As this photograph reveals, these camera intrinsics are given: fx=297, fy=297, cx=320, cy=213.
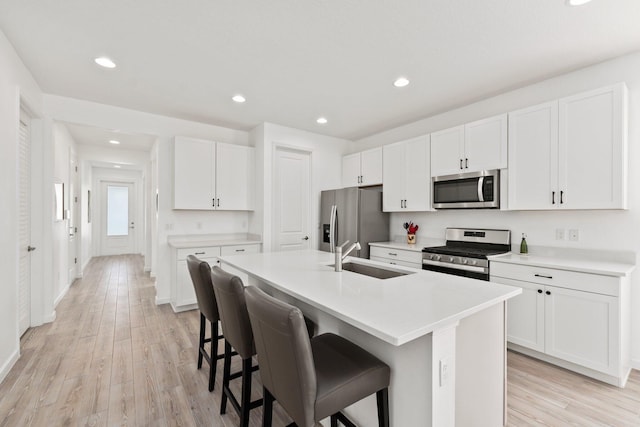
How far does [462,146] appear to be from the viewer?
11.1ft

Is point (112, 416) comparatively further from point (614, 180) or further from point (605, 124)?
point (605, 124)

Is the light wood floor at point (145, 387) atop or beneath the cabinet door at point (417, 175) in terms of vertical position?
beneath

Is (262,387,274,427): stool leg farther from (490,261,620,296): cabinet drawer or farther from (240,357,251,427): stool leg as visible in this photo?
(490,261,620,296): cabinet drawer

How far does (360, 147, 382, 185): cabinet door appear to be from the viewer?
4.43 metres

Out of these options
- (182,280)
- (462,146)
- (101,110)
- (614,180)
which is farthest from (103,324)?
(614,180)

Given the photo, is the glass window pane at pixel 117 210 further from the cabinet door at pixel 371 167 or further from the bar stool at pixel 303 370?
the bar stool at pixel 303 370

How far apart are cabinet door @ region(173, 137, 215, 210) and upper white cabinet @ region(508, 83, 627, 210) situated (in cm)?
371

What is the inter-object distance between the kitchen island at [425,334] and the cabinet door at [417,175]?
200 centimetres

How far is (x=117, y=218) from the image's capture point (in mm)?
8484

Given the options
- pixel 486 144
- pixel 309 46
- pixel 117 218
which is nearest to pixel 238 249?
pixel 309 46

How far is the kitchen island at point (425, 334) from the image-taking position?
3.94 feet

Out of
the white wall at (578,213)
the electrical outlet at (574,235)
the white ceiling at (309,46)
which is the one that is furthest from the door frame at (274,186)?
the electrical outlet at (574,235)

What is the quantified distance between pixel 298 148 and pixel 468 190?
2.55 meters

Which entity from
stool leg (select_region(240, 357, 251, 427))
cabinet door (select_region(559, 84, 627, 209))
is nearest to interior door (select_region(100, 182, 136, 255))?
Result: stool leg (select_region(240, 357, 251, 427))
